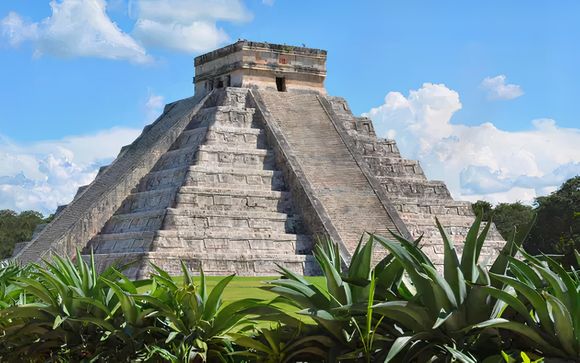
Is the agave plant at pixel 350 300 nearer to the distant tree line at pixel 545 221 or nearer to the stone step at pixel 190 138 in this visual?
the stone step at pixel 190 138

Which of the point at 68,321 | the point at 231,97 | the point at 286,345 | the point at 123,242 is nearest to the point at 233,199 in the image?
the point at 123,242

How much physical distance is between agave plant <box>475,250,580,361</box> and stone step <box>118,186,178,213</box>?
13575 mm

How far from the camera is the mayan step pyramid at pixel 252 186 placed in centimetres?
1695

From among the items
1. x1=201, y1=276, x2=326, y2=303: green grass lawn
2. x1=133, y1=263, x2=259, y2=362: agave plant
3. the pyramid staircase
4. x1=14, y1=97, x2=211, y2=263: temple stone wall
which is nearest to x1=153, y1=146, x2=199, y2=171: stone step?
the pyramid staircase

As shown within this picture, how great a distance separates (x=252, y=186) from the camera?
60.7ft

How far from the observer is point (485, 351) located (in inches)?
168

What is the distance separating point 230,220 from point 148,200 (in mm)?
1998

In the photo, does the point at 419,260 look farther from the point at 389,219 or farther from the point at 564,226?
the point at 564,226

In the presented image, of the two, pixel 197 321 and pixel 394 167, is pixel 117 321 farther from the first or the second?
pixel 394 167

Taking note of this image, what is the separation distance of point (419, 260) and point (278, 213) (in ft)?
44.5

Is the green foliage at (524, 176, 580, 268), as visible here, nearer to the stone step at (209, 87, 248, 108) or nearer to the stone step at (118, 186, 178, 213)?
the stone step at (209, 87, 248, 108)

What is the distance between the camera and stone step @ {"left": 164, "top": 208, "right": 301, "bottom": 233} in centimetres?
1681

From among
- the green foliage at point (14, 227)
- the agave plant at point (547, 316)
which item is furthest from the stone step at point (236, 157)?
the green foliage at point (14, 227)

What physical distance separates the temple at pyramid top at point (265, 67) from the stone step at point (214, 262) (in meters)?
5.75
